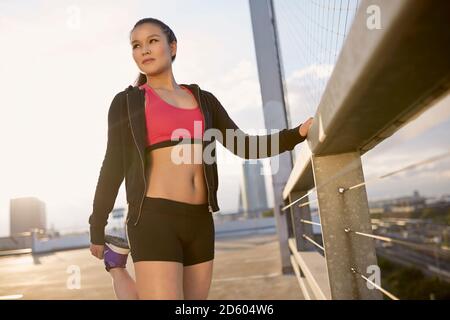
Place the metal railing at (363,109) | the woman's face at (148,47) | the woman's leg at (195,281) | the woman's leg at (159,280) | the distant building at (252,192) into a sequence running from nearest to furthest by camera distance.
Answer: the metal railing at (363,109) → the woman's leg at (159,280) → the woman's leg at (195,281) → the woman's face at (148,47) → the distant building at (252,192)

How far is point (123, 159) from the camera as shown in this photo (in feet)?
3.98

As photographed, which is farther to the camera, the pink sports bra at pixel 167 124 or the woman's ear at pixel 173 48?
the woman's ear at pixel 173 48

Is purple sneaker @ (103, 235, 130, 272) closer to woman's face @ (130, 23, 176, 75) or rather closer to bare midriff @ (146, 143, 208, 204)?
bare midriff @ (146, 143, 208, 204)

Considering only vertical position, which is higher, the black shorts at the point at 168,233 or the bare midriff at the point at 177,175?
the bare midriff at the point at 177,175

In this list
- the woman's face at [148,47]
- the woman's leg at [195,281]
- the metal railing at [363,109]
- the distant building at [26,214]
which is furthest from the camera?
the distant building at [26,214]

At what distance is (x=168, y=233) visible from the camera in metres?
1.09

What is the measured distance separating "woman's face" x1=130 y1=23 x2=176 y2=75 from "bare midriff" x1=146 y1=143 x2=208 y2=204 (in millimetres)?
308

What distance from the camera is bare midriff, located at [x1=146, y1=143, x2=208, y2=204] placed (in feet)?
3.76

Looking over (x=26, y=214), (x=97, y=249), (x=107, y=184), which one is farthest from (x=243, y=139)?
(x=26, y=214)

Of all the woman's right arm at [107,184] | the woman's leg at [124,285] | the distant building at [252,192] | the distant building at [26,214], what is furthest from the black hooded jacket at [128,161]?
the distant building at [252,192]

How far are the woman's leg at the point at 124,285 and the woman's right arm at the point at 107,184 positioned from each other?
12 cm

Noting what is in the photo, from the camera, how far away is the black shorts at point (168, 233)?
1.08 meters

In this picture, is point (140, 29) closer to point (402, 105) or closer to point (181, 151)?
point (181, 151)

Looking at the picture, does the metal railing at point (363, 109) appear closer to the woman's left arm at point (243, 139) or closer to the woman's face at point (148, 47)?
the woman's left arm at point (243, 139)
